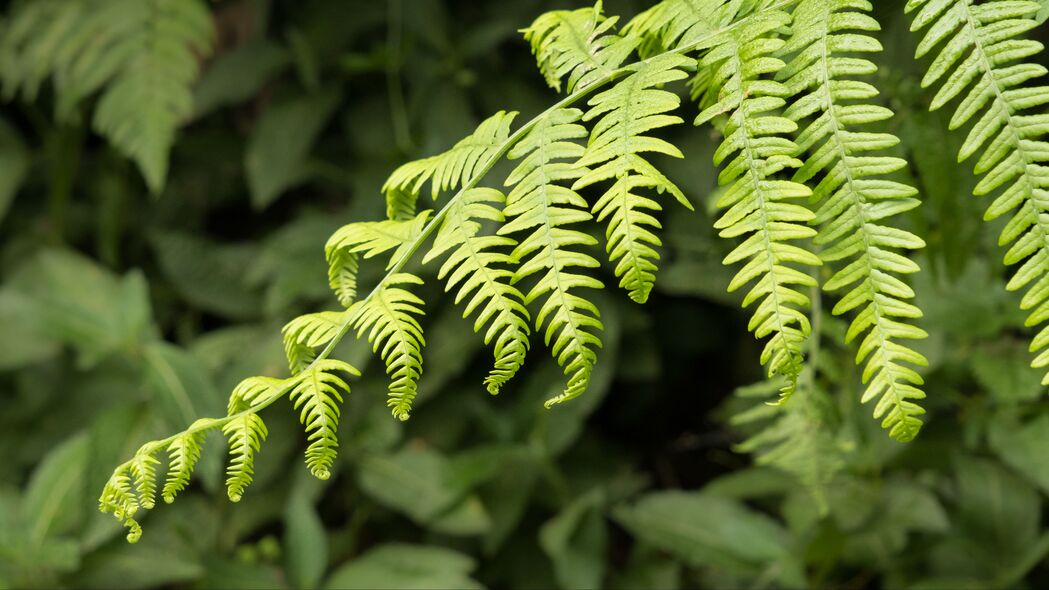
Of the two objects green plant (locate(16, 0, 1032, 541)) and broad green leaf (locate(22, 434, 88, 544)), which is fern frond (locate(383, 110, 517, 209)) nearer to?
green plant (locate(16, 0, 1032, 541))

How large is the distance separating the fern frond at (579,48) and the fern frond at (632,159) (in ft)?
0.13

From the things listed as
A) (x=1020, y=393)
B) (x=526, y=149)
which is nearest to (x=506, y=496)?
(x=1020, y=393)

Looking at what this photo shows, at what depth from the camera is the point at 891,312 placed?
73 cm

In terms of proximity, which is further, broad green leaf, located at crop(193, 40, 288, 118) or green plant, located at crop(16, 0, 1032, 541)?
broad green leaf, located at crop(193, 40, 288, 118)

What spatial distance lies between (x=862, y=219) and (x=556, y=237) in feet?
0.87

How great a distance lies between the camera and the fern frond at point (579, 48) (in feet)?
3.01

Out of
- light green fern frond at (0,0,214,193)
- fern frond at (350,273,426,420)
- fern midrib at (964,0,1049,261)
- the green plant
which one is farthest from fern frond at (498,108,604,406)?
light green fern frond at (0,0,214,193)

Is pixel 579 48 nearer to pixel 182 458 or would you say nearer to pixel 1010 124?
pixel 1010 124

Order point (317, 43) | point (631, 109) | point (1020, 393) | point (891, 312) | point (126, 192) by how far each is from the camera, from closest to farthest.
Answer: point (891, 312), point (631, 109), point (1020, 393), point (317, 43), point (126, 192)

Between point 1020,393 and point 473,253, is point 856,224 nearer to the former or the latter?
point 473,253

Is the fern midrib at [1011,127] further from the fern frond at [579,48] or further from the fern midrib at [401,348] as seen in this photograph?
the fern midrib at [401,348]

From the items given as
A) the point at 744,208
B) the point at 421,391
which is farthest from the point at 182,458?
the point at 421,391

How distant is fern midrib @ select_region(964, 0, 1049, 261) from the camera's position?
2.36 feet

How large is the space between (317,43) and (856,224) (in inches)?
60.2
